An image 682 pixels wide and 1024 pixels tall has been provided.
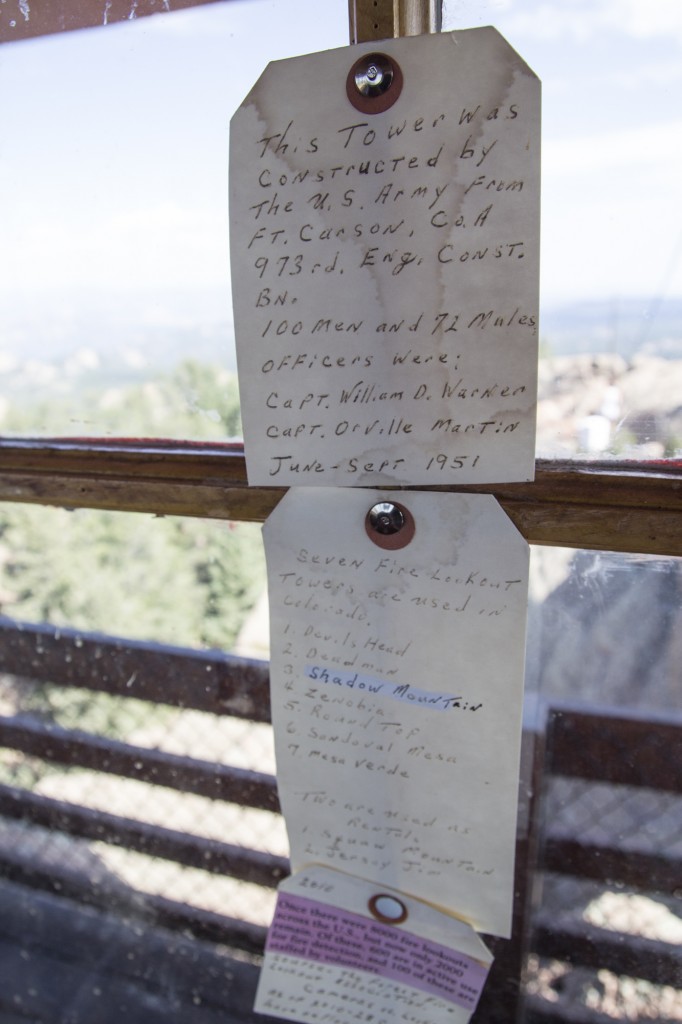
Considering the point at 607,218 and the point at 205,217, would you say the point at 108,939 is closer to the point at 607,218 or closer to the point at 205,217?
the point at 205,217

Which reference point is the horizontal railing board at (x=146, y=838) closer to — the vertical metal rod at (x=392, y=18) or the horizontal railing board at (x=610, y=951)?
the horizontal railing board at (x=610, y=951)

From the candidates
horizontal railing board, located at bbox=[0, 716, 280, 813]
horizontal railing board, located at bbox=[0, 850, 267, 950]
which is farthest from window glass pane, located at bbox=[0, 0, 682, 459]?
horizontal railing board, located at bbox=[0, 850, 267, 950]

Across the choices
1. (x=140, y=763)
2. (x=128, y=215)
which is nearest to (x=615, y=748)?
(x=140, y=763)

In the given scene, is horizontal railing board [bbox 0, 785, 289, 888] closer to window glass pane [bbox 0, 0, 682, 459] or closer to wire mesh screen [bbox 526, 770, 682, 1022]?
wire mesh screen [bbox 526, 770, 682, 1022]

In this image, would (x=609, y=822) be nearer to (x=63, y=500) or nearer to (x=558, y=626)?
(x=558, y=626)

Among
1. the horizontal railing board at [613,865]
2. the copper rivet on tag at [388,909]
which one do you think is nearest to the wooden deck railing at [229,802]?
the horizontal railing board at [613,865]
